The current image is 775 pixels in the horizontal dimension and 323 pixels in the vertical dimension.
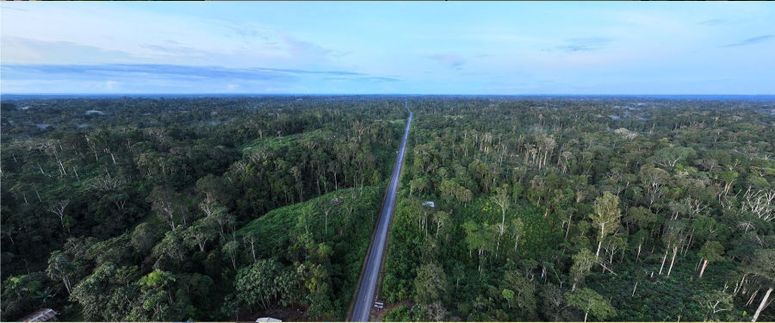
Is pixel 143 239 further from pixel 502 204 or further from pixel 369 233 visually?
pixel 502 204

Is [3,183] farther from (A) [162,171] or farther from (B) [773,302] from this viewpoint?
(B) [773,302]

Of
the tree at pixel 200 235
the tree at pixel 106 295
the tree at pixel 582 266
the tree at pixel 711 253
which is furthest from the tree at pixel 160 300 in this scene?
the tree at pixel 711 253

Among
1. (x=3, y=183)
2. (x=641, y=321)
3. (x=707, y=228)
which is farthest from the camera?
(x=3, y=183)

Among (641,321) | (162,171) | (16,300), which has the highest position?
(162,171)

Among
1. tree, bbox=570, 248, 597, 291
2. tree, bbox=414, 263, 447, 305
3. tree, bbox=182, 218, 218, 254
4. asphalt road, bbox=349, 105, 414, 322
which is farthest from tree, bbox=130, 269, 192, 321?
tree, bbox=570, 248, 597, 291

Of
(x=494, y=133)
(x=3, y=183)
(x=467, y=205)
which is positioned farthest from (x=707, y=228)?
(x=3, y=183)

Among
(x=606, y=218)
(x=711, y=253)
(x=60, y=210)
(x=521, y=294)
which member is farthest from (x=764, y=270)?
(x=60, y=210)

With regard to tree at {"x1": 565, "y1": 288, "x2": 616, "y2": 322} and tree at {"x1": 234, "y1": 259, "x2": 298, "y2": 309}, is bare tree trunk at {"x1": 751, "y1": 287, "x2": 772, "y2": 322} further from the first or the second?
tree at {"x1": 234, "y1": 259, "x2": 298, "y2": 309}

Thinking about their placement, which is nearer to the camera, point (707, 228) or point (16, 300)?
point (16, 300)

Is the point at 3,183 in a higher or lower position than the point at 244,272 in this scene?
higher
